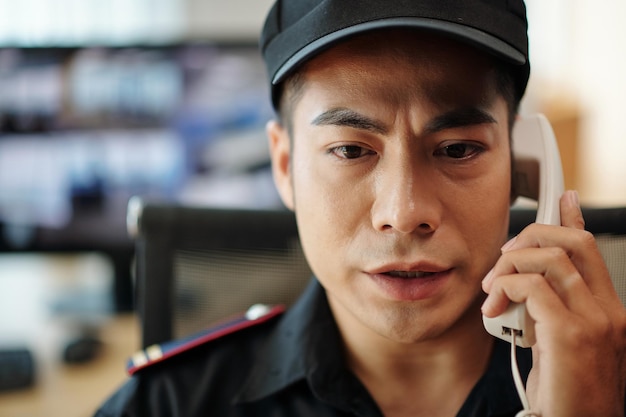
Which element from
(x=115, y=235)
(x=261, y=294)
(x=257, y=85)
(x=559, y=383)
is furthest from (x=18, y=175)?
(x=559, y=383)

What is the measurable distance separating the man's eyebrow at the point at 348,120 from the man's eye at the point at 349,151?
26 millimetres

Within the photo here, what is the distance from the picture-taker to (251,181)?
1.81 m

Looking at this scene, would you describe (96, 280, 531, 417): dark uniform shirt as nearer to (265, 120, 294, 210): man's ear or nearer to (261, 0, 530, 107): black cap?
(265, 120, 294, 210): man's ear

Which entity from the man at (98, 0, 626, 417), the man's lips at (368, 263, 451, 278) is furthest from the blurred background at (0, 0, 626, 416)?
the man's lips at (368, 263, 451, 278)

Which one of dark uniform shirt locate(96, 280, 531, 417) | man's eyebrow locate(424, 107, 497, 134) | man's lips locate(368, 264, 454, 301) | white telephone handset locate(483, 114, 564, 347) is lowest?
dark uniform shirt locate(96, 280, 531, 417)

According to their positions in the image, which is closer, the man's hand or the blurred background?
the man's hand

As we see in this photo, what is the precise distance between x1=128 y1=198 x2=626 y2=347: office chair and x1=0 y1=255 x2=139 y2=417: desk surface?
1.36ft

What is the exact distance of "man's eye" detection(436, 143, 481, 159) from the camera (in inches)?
30.8

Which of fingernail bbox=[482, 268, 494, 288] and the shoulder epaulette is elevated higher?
fingernail bbox=[482, 268, 494, 288]

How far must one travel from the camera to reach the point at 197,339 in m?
0.98

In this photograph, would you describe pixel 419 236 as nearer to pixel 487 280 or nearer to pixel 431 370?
pixel 487 280

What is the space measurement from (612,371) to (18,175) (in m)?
1.53

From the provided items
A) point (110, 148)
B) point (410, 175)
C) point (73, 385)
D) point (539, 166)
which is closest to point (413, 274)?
point (410, 175)

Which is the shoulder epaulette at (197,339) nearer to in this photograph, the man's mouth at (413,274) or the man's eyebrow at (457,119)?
the man's mouth at (413,274)
